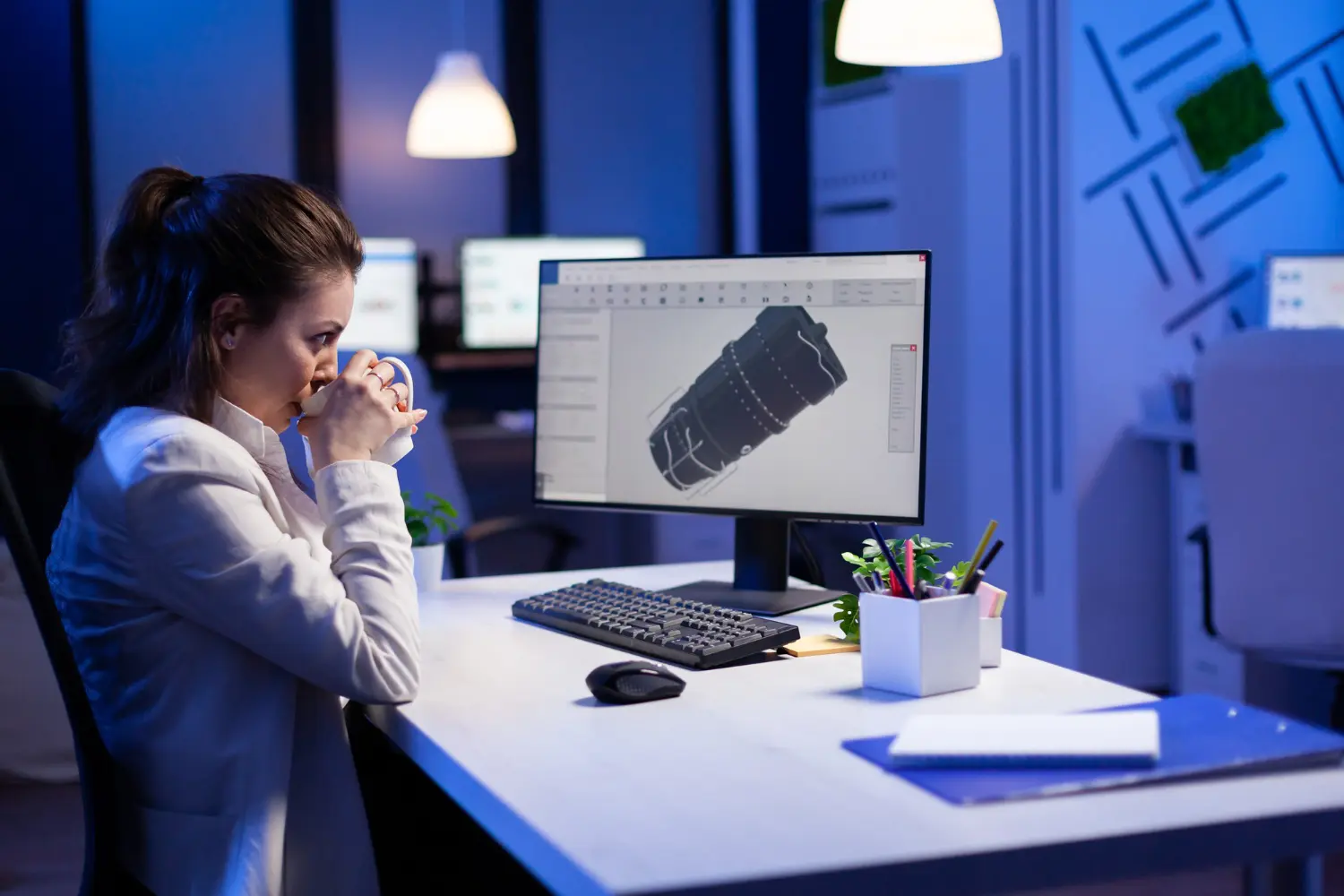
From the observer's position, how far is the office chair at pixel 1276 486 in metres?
2.75

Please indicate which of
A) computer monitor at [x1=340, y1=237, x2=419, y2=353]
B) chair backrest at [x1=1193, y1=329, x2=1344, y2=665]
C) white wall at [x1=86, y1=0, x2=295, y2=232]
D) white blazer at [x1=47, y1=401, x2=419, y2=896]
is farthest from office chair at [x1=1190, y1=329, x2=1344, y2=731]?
white wall at [x1=86, y1=0, x2=295, y2=232]

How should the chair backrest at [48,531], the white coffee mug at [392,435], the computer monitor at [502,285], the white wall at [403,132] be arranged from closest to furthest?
the chair backrest at [48,531] → the white coffee mug at [392,435] → the computer monitor at [502,285] → the white wall at [403,132]

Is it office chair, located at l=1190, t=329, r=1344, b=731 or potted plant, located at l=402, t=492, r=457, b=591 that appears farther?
office chair, located at l=1190, t=329, r=1344, b=731

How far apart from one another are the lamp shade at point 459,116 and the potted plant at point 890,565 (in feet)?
11.6

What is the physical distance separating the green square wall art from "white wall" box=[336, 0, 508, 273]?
2.55m

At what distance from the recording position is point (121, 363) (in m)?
1.43

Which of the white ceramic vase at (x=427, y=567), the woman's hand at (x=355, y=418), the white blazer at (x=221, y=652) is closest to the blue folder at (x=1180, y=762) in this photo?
the white blazer at (x=221, y=652)

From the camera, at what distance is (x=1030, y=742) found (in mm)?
1111

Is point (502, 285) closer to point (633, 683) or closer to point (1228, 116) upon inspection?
point (1228, 116)

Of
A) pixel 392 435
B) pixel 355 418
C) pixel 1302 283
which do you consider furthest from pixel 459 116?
pixel 355 418

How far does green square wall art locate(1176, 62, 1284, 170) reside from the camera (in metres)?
4.41

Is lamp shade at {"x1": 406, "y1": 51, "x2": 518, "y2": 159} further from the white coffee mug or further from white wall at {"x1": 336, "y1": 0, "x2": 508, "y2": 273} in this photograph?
the white coffee mug

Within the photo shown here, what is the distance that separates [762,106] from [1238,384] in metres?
2.71

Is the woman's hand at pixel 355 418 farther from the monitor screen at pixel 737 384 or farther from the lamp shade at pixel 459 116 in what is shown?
the lamp shade at pixel 459 116
